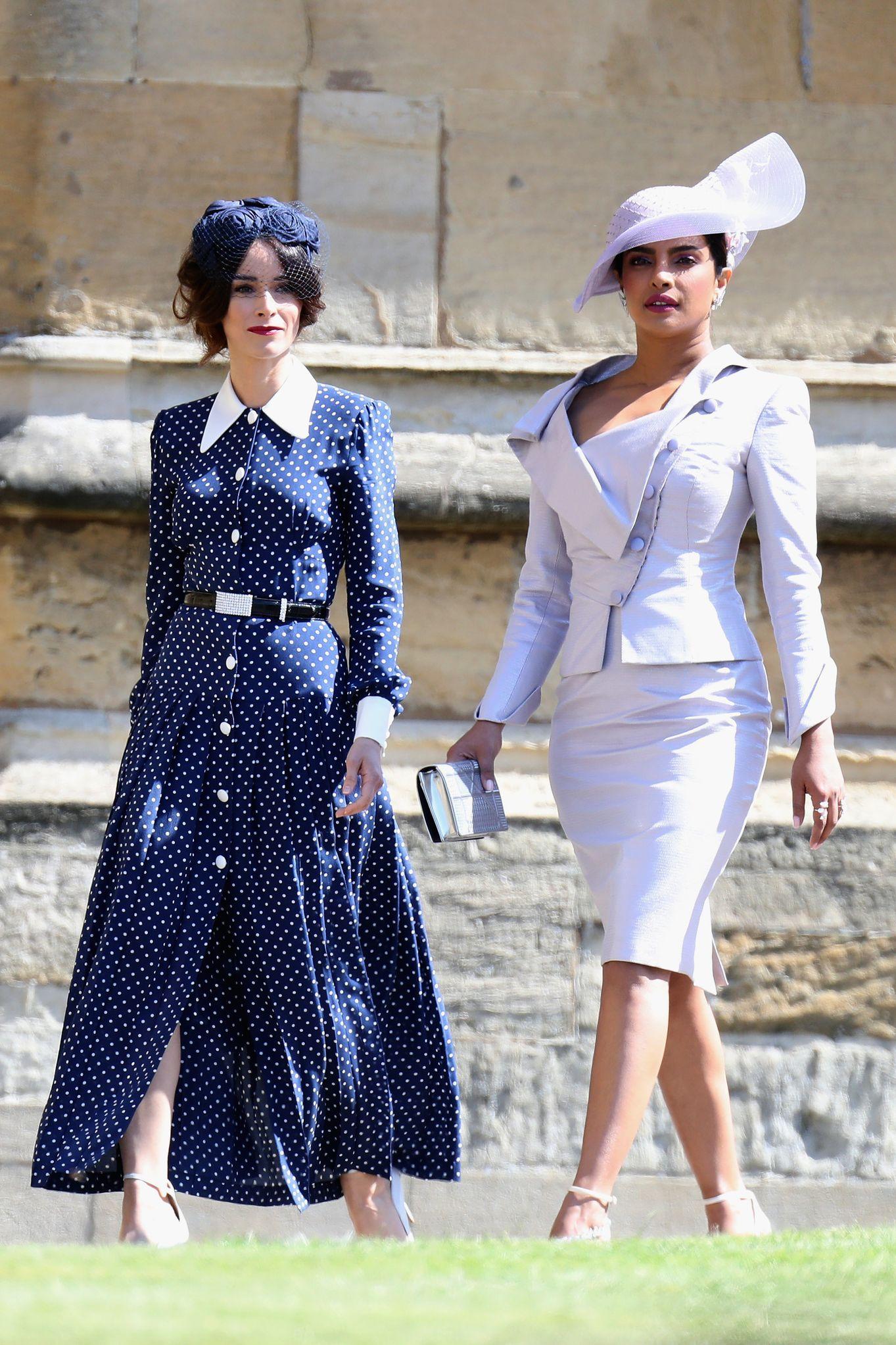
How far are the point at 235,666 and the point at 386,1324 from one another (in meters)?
1.60

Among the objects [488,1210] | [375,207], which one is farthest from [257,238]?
[488,1210]

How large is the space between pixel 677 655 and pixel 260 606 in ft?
2.49

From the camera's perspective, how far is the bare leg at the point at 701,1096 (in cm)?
334

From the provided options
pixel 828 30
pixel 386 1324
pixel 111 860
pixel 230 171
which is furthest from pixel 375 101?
pixel 386 1324

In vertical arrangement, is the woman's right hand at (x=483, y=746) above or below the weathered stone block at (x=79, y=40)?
below

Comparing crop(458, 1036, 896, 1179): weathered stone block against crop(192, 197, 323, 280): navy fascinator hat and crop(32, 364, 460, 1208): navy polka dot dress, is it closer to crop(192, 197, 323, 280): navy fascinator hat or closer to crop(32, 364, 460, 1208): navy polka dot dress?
crop(32, 364, 460, 1208): navy polka dot dress

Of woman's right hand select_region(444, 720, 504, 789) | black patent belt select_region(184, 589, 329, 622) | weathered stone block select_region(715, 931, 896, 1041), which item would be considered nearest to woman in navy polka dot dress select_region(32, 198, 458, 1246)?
black patent belt select_region(184, 589, 329, 622)

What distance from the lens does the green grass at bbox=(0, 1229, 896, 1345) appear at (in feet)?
6.54

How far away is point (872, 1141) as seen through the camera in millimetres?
4379

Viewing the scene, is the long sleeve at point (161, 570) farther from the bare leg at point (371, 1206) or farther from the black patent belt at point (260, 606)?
the bare leg at point (371, 1206)

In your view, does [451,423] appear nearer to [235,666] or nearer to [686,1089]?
[235,666]

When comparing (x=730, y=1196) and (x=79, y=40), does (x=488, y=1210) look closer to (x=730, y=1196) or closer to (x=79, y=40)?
(x=730, y=1196)

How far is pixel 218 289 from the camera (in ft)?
11.6

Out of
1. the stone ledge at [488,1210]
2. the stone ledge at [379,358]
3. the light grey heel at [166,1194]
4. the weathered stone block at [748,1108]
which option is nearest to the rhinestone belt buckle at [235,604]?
the light grey heel at [166,1194]
